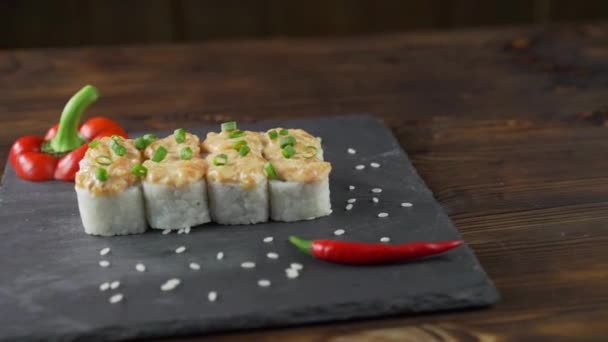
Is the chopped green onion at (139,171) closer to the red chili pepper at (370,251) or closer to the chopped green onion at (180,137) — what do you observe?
the chopped green onion at (180,137)

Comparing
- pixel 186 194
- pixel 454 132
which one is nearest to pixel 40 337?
pixel 186 194

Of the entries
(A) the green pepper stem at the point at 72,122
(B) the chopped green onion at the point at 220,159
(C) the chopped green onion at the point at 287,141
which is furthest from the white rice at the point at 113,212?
(A) the green pepper stem at the point at 72,122

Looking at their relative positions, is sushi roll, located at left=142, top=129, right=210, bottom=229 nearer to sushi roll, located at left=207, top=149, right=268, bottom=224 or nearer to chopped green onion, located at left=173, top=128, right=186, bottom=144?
sushi roll, located at left=207, top=149, right=268, bottom=224

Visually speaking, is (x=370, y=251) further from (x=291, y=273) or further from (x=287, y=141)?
(x=287, y=141)

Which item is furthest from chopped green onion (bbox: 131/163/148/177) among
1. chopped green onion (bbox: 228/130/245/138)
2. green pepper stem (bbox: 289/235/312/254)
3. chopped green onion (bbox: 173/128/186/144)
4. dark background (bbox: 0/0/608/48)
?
dark background (bbox: 0/0/608/48)

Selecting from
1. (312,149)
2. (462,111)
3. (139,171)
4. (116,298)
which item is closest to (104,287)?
(116,298)

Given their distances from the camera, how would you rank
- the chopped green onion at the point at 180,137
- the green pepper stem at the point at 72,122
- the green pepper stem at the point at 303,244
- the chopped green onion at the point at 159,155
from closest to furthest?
the green pepper stem at the point at 303,244
the chopped green onion at the point at 159,155
the chopped green onion at the point at 180,137
the green pepper stem at the point at 72,122

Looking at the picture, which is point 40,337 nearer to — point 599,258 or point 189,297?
point 189,297
